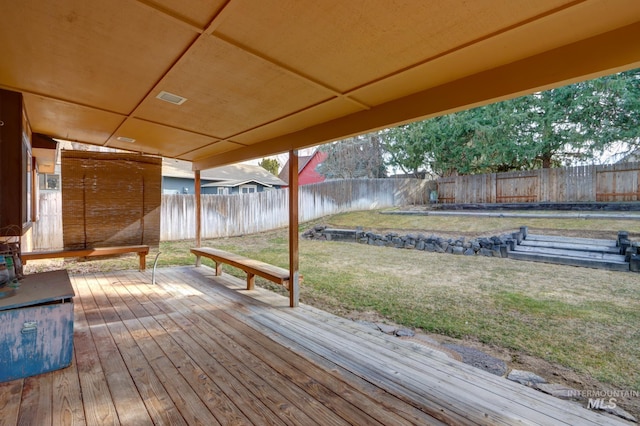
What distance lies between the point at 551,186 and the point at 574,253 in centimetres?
654

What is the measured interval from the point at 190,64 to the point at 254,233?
32.8ft

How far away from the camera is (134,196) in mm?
4801

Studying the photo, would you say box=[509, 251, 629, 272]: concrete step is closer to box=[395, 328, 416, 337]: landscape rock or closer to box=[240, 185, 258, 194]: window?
box=[395, 328, 416, 337]: landscape rock

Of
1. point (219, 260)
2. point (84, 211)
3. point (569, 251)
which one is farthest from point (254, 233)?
point (569, 251)

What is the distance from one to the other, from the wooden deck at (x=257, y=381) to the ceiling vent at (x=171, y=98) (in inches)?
87.0

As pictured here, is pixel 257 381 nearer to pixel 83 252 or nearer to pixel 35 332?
pixel 35 332

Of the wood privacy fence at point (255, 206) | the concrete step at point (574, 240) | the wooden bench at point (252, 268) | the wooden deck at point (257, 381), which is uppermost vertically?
the wood privacy fence at point (255, 206)

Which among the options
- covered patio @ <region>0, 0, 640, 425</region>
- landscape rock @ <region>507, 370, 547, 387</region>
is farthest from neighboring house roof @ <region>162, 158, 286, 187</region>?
landscape rock @ <region>507, 370, 547, 387</region>

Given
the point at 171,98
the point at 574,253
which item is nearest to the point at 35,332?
the point at 171,98

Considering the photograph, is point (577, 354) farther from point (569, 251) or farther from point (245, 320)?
point (569, 251)

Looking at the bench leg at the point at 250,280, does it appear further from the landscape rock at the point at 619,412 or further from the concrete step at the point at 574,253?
the concrete step at the point at 574,253

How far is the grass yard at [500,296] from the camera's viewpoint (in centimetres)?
302

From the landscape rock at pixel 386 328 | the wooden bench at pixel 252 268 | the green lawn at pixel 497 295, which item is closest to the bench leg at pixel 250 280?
the wooden bench at pixel 252 268

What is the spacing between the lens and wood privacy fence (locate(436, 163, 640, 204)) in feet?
34.8
